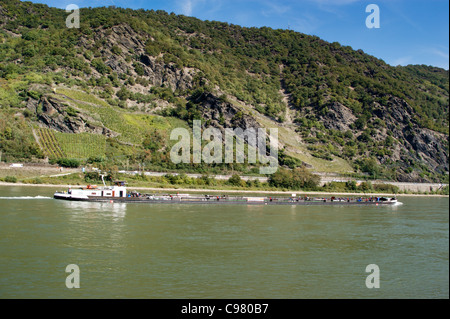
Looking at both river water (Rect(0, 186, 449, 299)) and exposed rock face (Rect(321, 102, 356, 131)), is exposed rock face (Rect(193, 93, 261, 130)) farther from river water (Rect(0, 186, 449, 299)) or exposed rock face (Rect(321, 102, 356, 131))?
river water (Rect(0, 186, 449, 299))

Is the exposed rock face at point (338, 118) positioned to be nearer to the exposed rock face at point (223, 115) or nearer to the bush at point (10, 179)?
the exposed rock face at point (223, 115)

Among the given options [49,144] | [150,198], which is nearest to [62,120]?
[49,144]

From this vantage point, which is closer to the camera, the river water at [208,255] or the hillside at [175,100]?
the river water at [208,255]

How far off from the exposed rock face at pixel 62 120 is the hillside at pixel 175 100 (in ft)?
0.69

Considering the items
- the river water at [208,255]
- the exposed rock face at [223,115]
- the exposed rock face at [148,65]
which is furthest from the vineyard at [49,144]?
the exposed rock face at [148,65]

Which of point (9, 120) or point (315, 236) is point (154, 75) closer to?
point (9, 120)

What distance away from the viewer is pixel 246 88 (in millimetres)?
148750

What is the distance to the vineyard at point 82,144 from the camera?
80.1 meters

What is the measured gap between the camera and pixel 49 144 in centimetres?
8075

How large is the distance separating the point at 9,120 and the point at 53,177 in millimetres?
20567

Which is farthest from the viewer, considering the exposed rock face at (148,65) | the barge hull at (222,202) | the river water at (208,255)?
the exposed rock face at (148,65)

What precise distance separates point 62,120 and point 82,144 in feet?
29.5

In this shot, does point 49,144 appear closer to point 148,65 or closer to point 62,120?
point 62,120

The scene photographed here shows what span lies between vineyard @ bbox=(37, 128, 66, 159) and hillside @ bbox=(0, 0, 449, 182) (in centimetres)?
36
